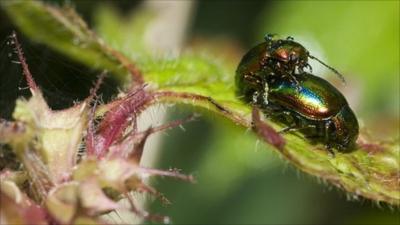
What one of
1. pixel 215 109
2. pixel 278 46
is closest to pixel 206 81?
pixel 278 46

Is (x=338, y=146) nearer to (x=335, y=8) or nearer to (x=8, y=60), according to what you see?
(x=8, y=60)

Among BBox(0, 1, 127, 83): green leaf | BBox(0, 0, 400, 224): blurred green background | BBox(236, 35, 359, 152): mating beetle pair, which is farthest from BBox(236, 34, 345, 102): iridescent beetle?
BBox(0, 0, 400, 224): blurred green background

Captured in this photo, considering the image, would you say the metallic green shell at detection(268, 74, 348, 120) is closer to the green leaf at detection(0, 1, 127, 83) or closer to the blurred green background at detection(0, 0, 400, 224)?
the green leaf at detection(0, 1, 127, 83)

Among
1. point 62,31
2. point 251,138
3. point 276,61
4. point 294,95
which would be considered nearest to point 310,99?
point 294,95

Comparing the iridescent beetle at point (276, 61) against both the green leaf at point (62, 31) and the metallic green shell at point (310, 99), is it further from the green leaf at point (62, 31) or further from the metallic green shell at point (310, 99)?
the green leaf at point (62, 31)

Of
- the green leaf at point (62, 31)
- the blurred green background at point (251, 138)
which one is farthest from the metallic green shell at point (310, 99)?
the blurred green background at point (251, 138)

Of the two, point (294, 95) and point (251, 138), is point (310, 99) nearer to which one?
point (294, 95)
